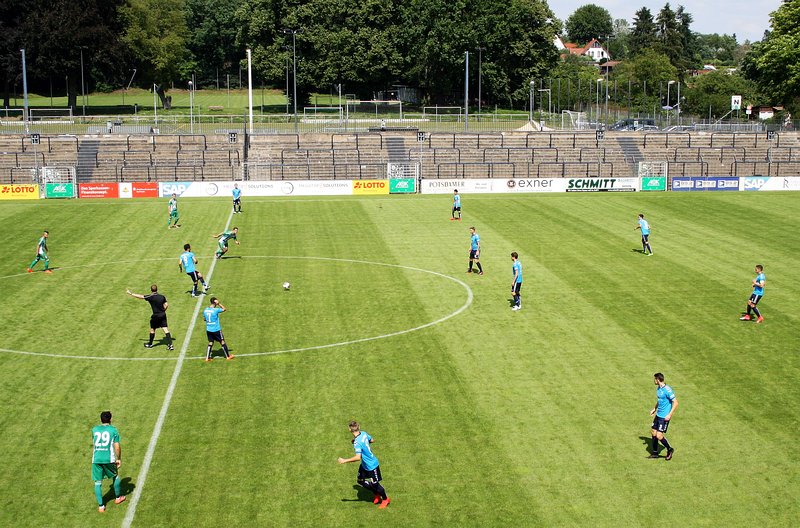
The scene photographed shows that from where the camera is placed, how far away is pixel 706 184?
6888 cm

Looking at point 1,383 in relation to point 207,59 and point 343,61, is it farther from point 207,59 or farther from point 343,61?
point 207,59

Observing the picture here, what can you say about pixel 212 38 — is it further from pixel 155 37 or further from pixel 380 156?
pixel 380 156

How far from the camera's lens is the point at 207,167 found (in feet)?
244

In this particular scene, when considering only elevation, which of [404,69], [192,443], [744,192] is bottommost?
[192,443]

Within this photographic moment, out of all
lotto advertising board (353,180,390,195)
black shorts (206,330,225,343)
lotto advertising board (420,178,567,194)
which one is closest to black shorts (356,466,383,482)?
black shorts (206,330,225,343)

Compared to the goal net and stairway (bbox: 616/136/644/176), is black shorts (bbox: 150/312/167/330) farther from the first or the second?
the goal net

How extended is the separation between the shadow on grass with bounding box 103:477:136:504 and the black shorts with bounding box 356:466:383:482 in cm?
469

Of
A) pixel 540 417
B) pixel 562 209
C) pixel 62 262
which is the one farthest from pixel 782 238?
pixel 62 262

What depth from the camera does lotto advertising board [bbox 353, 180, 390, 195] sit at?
66812 millimetres

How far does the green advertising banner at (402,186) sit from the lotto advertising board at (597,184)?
12.5m

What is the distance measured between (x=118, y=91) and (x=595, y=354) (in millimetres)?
161212

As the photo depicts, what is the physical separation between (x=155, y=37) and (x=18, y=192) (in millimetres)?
72244

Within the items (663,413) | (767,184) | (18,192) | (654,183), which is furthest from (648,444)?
(18,192)

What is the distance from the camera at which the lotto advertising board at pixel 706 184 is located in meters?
68.1
